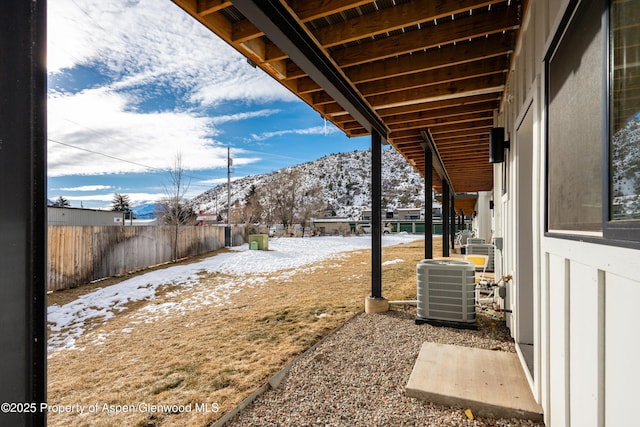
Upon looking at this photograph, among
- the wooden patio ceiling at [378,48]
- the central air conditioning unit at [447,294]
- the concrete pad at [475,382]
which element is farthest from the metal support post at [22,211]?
the central air conditioning unit at [447,294]

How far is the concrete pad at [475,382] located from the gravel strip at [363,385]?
63 mm

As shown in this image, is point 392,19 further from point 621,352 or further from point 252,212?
point 252,212

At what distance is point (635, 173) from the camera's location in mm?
976

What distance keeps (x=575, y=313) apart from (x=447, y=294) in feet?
9.52

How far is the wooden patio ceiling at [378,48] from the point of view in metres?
2.41

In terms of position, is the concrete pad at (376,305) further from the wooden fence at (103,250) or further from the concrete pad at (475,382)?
the wooden fence at (103,250)

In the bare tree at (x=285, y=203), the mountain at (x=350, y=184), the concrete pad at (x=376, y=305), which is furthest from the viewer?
the mountain at (x=350, y=184)

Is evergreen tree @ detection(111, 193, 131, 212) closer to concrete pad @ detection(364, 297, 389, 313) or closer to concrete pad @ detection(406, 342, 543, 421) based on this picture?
concrete pad @ detection(364, 297, 389, 313)

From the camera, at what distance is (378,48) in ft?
10.1

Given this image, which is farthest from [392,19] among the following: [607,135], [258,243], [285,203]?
[285,203]

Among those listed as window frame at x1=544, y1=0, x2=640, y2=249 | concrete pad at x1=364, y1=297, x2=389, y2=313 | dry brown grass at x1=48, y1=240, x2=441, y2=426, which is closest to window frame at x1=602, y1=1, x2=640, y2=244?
window frame at x1=544, y1=0, x2=640, y2=249

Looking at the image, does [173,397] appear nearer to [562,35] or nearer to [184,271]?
[562,35]

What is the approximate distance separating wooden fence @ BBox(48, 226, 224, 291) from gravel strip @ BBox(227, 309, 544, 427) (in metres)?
8.91

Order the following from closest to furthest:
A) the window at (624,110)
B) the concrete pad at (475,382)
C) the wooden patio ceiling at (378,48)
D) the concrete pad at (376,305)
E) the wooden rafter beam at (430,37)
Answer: the window at (624,110)
the concrete pad at (475,382)
the wooden patio ceiling at (378,48)
the wooden rafter beam at (430,37)
the concrete pad at (376,305)
